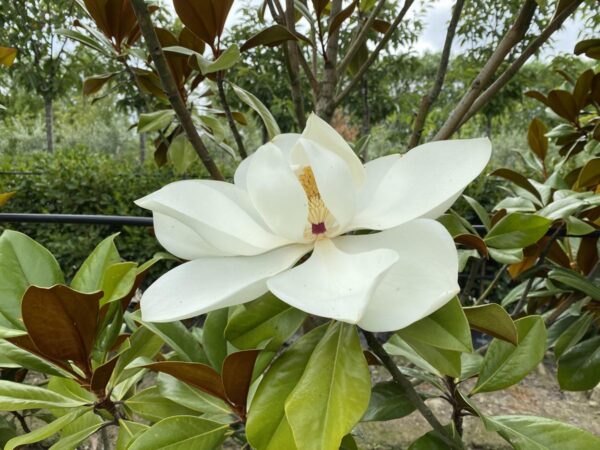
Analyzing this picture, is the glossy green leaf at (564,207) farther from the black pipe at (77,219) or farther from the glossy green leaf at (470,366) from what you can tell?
the black pipe at (77,219)

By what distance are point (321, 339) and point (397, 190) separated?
0.16 metres

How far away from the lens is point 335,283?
0.37m

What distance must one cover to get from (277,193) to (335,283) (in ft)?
0.30

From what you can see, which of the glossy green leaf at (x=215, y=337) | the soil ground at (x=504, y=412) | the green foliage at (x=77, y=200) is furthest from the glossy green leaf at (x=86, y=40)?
the green foliage at (x=77, y=200)

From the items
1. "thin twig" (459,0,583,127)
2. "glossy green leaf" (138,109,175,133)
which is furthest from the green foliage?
"thin twig" (459,0,583,127)

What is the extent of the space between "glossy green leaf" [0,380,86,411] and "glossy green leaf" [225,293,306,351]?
275mm

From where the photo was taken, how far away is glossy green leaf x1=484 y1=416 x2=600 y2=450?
1.67ft

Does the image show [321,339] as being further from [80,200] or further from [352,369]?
[80,200]

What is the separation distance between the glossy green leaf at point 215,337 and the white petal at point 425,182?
0.26 meters

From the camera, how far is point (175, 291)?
396mm

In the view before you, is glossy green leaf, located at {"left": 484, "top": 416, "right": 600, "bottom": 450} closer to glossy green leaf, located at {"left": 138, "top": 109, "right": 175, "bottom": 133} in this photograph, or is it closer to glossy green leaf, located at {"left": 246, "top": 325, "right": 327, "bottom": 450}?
glossy green leaf, located at {"left": 246, "top": 325, "right": 327, "bottom": 450}

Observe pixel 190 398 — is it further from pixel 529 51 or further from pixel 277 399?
pixel 529 51

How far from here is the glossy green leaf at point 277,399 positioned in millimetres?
410

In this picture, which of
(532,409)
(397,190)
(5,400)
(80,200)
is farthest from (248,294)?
(80,200)
